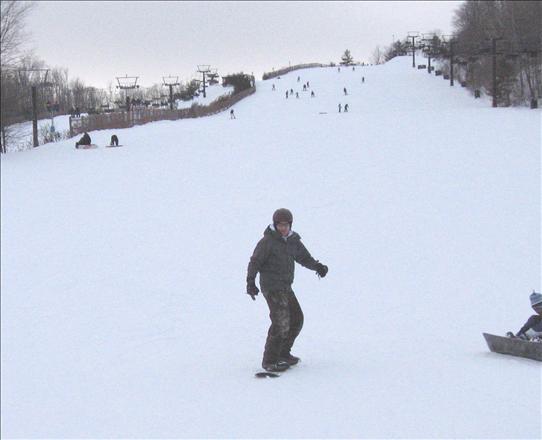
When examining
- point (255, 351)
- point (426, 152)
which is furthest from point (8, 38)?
point (255, 351)

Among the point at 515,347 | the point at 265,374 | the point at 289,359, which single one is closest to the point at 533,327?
the point at 515,347

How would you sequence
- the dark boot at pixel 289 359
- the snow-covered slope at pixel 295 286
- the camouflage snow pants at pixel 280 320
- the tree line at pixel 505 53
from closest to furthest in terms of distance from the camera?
the snow-covered slope at pixel 295 286 < the camouflage snow pants at pixel 280 320 < the dark boot at pixel 289 359 < the tree line at pixel 505 53

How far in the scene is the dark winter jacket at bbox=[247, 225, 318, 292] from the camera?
5.97m

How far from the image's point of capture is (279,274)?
6051 mm

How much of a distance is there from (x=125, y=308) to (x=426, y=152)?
48.6 ft

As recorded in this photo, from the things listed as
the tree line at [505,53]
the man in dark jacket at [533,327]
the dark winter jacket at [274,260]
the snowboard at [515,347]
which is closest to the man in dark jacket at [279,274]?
the dark winter jacket at [274,260]

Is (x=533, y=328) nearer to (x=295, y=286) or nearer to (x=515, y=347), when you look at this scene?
(x=515, y=347)

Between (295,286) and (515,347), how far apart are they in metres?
4.72

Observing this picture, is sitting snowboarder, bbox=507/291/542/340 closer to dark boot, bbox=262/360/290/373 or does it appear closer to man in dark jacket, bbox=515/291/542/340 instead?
man in dark jacket, bbox=515/291/542/340

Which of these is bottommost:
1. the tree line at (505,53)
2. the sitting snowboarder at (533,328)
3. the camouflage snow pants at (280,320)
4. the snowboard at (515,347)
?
the snowboard at (515,347)

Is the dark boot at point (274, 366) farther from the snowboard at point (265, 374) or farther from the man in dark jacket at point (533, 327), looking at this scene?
the man in dark jacket at point (533, 327)

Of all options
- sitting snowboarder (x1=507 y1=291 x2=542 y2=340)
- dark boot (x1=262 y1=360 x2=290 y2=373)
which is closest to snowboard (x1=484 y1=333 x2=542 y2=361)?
sitting snowboarder (x1=507 y1=291 x2=542 y2=340)

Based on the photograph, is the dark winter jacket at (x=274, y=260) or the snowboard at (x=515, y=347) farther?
the snowboard at (x=515, y=347)

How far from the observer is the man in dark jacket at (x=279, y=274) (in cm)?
597
